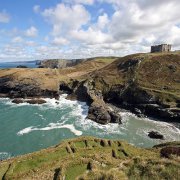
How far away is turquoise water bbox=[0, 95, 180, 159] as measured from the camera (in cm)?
7244

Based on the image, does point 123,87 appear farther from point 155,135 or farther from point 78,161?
point 78,161

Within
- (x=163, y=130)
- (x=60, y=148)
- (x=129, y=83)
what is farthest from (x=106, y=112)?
(x=60, y=148)

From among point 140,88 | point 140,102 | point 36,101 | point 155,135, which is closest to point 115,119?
point 155,135

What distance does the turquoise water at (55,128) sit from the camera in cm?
7244

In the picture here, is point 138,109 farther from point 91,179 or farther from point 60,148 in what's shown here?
point 91,179

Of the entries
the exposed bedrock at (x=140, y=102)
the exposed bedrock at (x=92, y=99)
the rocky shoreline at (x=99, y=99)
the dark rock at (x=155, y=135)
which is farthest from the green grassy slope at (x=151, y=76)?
the dark rock at (x=155, y=135)

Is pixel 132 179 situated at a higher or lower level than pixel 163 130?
higher

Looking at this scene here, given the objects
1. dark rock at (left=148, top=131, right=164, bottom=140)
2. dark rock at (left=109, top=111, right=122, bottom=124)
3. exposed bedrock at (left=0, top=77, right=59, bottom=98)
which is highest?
exposed bedrock at (left=0, top=77, right=59, bottom=98)

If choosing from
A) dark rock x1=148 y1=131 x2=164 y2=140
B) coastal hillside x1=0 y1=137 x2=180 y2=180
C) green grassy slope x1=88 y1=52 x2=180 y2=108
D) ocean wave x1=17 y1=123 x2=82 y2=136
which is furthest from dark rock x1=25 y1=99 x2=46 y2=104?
coastal hillside x1=0 y1=137 x2=180 y2=180

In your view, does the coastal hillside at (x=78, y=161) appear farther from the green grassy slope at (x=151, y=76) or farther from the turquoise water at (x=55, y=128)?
the green grassy slope at (x=151, y=76)

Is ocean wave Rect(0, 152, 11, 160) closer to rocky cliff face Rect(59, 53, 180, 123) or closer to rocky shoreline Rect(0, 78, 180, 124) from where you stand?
rocky shoreline Rect(0, 78, 180, 124)

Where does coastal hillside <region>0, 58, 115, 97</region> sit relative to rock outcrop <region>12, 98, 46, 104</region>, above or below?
above

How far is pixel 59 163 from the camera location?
3722 centimetres

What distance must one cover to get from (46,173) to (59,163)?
2.78 metres
